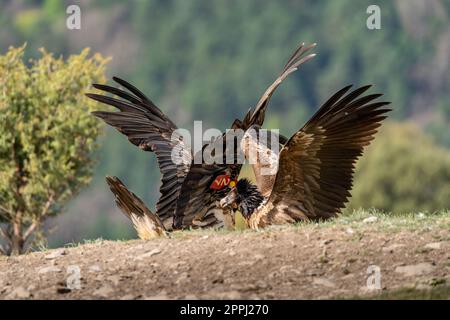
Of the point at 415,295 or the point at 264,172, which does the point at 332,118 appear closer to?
the point at 264,172

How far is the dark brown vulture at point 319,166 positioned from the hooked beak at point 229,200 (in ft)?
0.06

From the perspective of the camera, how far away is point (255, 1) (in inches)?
7298

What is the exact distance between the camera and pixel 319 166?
11.3 m

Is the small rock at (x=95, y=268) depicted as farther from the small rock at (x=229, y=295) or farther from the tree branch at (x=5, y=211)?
the tree branch at (x=5, y=211)

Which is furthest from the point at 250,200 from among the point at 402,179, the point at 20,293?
the point at 402,179

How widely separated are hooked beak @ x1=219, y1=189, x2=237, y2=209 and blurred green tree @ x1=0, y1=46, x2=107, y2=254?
259 inches

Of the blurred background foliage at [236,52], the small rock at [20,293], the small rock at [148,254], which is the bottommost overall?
the small rock at [20,293]

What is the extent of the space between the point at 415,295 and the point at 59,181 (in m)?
10.4

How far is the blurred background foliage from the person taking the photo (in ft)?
485

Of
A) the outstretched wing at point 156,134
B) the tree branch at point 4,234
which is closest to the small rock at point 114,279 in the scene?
the outstretched wing at point 156,134

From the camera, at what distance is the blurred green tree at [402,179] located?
47.5 meters

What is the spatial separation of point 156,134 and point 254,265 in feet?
13.8

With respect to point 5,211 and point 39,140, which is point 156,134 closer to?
point 39,140
